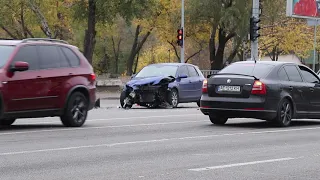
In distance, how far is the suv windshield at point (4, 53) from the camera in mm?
13055

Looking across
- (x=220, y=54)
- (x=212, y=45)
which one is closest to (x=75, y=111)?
(x=220, y=54)

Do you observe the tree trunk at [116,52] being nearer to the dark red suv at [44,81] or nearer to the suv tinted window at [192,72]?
the suv tinted window at [192,72]

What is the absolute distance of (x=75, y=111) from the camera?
1440 cm

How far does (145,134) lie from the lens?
13281mm

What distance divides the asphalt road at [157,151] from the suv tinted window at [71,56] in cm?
135

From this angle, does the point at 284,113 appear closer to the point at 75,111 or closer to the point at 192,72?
the point at 75,111

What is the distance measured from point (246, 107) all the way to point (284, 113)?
1079 mm

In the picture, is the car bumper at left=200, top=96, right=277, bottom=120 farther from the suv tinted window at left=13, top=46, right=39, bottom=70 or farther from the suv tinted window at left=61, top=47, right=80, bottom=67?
the suv tinted window at left=13, top=46, right=39, bottom=70

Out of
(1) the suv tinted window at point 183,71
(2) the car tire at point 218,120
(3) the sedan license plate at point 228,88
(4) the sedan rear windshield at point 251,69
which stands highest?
(4) the sedan rear windshield at point 251,69

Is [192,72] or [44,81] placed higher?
[44,81]

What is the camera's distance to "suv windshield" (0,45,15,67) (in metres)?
13.1

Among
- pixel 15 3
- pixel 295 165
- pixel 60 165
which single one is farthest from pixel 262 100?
pixel 15 3

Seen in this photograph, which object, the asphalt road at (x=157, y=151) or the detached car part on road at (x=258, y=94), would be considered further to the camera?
the detached car part on road at (x=258, y=94)

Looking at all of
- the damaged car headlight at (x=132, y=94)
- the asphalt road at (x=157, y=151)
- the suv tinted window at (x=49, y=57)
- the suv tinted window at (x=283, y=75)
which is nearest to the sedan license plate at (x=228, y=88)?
the asphalt road at (x=157, y=151)
